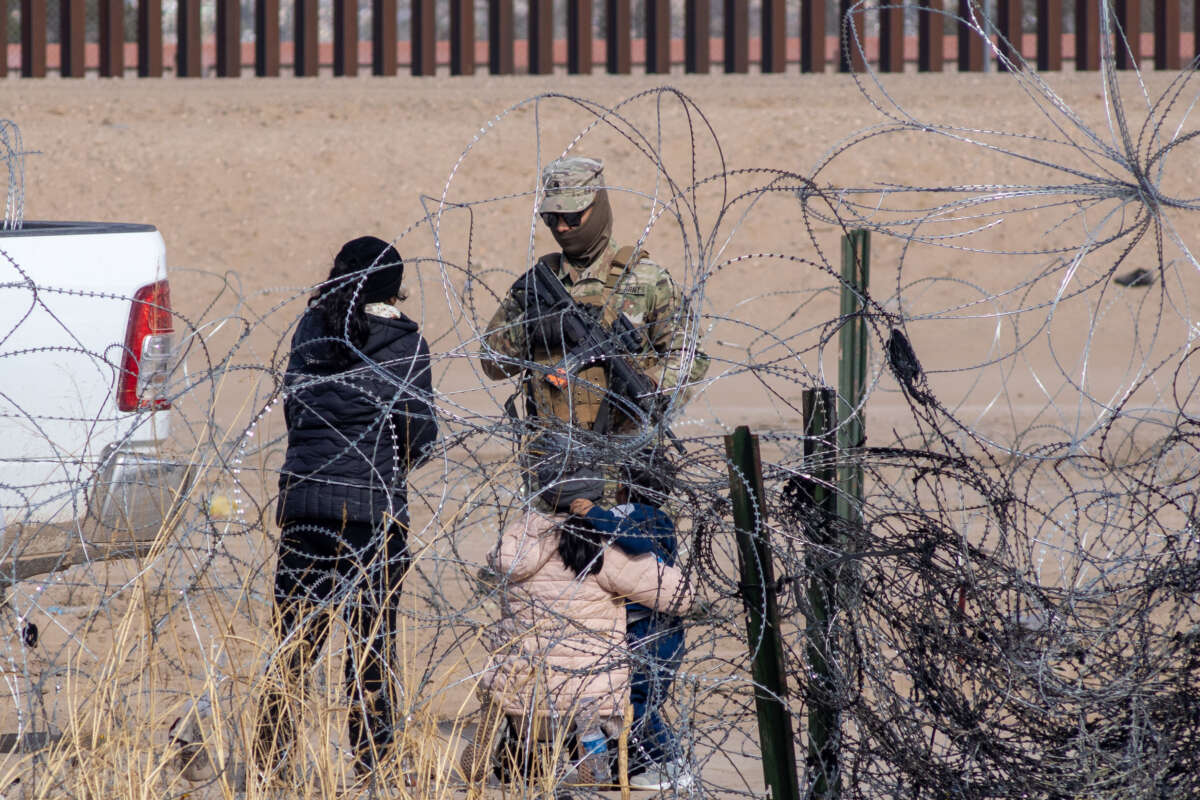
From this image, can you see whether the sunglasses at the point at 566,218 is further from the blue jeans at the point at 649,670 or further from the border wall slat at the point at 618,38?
the border wall slat at the point at 618,38

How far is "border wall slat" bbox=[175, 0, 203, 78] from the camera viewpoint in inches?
833

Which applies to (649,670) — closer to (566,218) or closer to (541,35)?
(566,218)

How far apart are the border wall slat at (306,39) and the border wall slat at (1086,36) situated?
10.8 meters

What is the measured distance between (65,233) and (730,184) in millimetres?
13320

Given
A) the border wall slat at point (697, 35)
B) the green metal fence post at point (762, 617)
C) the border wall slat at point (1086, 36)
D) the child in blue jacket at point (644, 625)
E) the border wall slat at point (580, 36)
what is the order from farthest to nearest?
the border wall slat at point (697, 35) → the border wall slat at point (580, 36) → the border wall slat at point (1086, 36) → the child in blue jacket at point (644, 625) → the green metal fence post at point (762, 617)

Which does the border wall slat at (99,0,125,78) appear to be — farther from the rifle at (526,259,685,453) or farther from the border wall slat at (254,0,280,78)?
the rifle at (526,259,685,453)

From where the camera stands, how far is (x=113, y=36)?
20875mm

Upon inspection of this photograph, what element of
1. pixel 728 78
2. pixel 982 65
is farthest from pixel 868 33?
pixel 728 78

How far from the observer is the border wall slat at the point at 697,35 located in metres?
21.5

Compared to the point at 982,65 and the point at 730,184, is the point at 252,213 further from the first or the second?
the point at 982,65

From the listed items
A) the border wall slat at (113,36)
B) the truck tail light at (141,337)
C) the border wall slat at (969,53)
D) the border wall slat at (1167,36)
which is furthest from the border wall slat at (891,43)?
the truck tail light at (141,337)

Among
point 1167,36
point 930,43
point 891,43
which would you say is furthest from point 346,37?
point 1167,36

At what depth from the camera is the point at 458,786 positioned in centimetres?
318

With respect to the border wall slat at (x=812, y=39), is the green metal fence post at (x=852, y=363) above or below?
below
